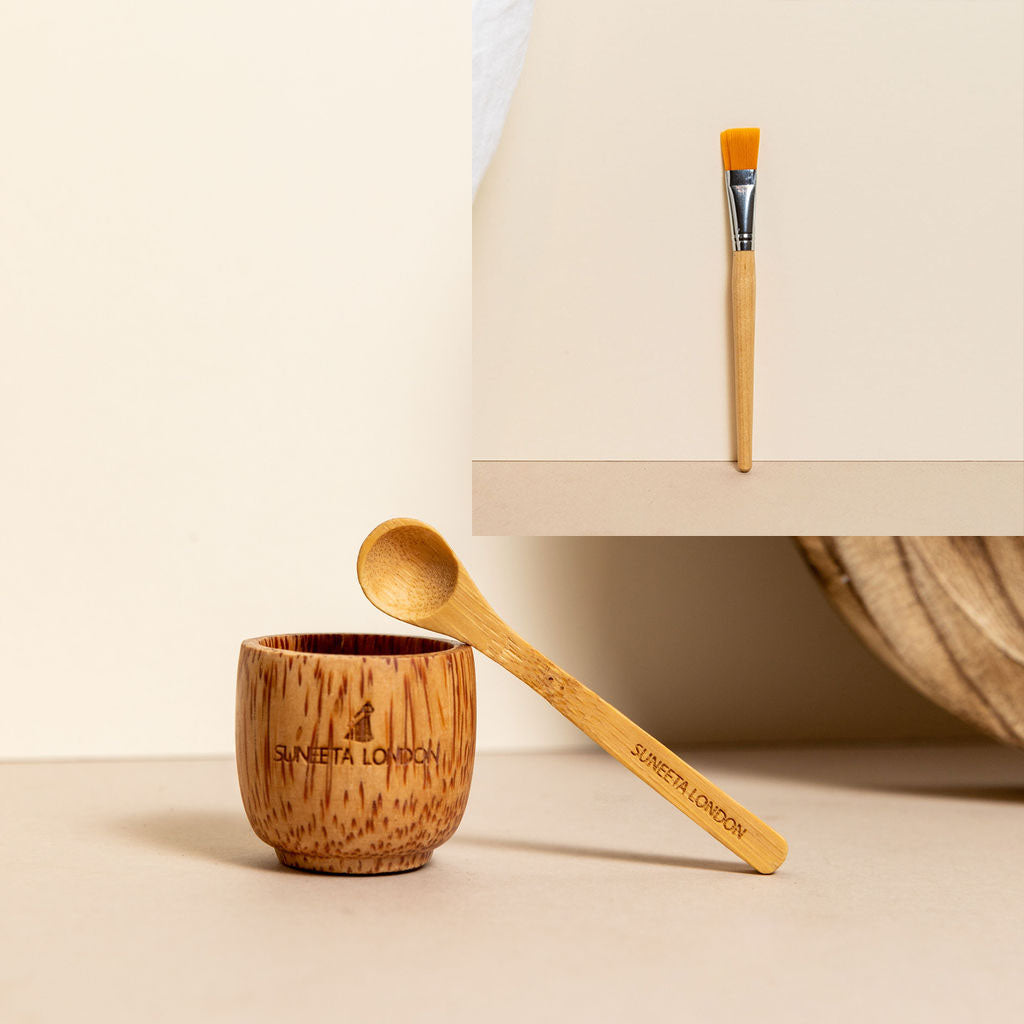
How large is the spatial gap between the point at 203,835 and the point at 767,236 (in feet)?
1.55

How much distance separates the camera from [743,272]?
727 mm

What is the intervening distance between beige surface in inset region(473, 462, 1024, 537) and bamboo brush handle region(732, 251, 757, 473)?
0.06 ft

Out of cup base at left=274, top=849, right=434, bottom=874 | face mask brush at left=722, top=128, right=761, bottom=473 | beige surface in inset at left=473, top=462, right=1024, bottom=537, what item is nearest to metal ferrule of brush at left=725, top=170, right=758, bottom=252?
face mask brush at left=722, top=128, right=761, bottom=473

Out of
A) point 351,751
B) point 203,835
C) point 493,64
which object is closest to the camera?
point 351,751

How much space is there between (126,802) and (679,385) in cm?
41

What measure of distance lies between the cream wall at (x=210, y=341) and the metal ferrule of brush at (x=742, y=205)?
0.70 feet

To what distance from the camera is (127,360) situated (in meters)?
0.84

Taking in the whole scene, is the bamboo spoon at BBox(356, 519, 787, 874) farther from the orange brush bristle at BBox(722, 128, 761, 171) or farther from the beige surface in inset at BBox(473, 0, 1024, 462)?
the orange brush bristle at BBox(722, 128, 761, 171)

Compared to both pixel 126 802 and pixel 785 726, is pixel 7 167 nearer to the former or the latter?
pixel 126 802

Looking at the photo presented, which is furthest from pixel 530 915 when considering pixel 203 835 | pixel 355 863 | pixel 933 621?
pixel 933 621

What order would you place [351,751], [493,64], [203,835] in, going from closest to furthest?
[351,751] → [203,835] → [493,64]

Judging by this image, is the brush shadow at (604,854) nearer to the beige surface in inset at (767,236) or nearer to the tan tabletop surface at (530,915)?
the tan tabletop surface at (530,915)

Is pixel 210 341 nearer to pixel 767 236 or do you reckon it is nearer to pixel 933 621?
pixel 767 236

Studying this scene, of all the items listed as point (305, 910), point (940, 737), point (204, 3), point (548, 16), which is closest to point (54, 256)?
point (204, 3)
